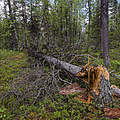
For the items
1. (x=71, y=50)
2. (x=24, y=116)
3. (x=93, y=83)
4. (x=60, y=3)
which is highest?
(x=60, y=3)

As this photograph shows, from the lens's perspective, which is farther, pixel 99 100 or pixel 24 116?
pixel 99 100

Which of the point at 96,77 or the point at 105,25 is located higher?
the point at 105,25

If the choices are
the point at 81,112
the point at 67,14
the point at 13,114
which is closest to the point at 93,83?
the point at 81,112

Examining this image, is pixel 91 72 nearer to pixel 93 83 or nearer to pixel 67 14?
pixel 93 83

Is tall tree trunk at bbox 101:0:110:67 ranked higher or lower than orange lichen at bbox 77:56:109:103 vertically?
higher

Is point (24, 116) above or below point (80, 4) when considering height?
below

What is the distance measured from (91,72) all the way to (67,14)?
17.7m

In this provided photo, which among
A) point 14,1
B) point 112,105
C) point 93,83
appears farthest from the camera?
point 14,1

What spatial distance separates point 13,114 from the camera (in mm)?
2631

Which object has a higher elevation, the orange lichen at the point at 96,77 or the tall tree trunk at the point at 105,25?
the tall tree trunk at the point at 105,25

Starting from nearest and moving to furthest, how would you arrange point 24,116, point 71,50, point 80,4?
1. point 24,116
2. point 71,50
3. point 80,4

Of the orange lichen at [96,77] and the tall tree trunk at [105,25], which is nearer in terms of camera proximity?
the orange lichen at [96,77]

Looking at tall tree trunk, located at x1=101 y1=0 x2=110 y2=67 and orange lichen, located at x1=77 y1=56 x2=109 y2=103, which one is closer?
orange lichen, located at x1=77 y1=56 x2=109 y2=103

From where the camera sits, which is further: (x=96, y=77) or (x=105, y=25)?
(x=105, y=25)
